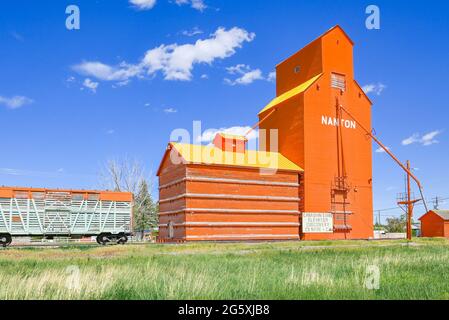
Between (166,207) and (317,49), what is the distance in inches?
758

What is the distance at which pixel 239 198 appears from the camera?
3238 cm

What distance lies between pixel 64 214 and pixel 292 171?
57.2 feet

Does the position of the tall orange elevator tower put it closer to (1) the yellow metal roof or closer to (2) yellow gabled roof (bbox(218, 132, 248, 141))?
(1) the yellow metal roof

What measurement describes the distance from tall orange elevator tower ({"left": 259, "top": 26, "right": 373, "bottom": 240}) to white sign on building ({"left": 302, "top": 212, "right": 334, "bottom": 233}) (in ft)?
0.47

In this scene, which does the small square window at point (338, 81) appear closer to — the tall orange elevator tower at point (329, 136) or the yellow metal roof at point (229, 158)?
the tall orange elevator tower at point (329, 136)

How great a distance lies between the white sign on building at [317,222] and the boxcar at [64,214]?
1385 centimetres

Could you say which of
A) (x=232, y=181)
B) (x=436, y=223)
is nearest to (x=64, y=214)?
(x=232, y=181)

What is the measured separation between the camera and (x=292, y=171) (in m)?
35.1

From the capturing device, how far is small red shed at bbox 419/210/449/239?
5419cm

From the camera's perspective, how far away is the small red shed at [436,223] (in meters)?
54.2

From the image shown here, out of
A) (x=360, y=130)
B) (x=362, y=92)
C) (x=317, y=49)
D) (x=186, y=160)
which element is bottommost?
(x=186, y=160)

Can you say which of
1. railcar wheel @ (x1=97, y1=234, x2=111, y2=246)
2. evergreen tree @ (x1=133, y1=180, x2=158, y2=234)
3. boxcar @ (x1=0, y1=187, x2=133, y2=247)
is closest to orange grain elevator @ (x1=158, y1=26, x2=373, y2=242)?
boxcar @ (x1=0, y1=187, x2=133, y2=247)
